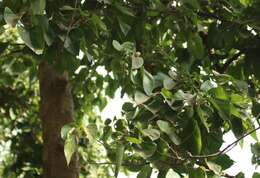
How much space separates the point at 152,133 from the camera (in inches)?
41.0

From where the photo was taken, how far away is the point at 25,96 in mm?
3395

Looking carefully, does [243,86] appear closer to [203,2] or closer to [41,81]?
[203,2]

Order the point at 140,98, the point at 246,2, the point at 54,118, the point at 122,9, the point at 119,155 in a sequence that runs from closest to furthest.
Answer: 1. the point at 119,155
2. the point at 140,98
3. the point at 122,9
4. the point at 246,2
5. the point at 54,118

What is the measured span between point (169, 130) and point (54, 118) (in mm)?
830

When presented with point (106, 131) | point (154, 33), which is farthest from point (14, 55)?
point (106, 131)

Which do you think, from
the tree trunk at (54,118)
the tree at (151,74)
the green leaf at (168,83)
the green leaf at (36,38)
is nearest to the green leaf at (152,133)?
the tree at (151,74)

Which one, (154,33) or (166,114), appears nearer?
(166,114)

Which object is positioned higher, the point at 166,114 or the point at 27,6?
the point at 27,6

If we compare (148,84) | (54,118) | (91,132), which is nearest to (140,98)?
(148,84)

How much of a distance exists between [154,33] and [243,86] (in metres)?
0.48

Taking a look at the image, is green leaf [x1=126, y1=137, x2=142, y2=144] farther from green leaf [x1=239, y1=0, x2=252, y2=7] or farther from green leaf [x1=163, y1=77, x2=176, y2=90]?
green leaf [x1=239, y1=0, x2=252, y2=7]

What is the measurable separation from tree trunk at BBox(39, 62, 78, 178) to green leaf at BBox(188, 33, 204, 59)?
0.51 m

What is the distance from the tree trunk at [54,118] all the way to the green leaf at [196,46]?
20.1 inches

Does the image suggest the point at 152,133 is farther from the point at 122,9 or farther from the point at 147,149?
the point at 122,9
